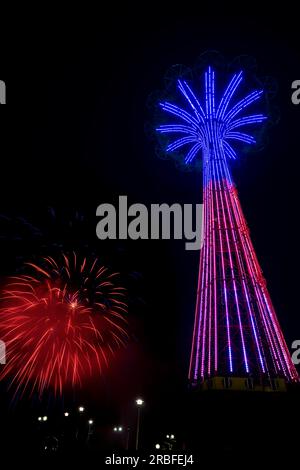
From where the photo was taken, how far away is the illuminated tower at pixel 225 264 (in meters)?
22.8

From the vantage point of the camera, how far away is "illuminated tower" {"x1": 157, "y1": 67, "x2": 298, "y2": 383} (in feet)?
→ 74.8

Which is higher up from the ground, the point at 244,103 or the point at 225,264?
the point at 244,103

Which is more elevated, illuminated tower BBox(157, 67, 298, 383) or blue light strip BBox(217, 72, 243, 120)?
blue light strip BBox(217, 72, 243, 120)

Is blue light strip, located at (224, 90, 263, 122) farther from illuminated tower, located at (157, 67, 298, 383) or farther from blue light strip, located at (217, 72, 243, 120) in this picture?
blue light strip, located at (217, 72, 243, 120)

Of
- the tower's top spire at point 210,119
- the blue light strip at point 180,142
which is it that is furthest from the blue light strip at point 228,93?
the blue light strip at point 180,142

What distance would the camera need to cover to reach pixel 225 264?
1030 inches

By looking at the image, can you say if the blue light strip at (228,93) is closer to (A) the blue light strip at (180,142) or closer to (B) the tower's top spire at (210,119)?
(B) the tower's top spire at (210,119)

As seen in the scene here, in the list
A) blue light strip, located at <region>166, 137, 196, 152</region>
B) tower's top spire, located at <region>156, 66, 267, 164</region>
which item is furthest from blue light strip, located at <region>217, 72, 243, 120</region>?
blue light strip, located at <region>166, 137, 196, 152</region>

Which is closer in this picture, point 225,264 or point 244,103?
point 225,264

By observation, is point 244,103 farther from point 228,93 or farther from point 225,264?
point 225,264

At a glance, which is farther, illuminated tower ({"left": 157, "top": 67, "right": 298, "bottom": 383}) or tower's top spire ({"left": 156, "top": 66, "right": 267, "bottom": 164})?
tower's top spire ({"left": 156, "top": 66, "right": 267, "bottom": 164})

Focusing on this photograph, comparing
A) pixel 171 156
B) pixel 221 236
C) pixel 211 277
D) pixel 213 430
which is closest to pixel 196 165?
pixel 171 156

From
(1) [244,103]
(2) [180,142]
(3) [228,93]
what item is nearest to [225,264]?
(2) [180,142]

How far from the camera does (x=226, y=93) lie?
28.9 m
